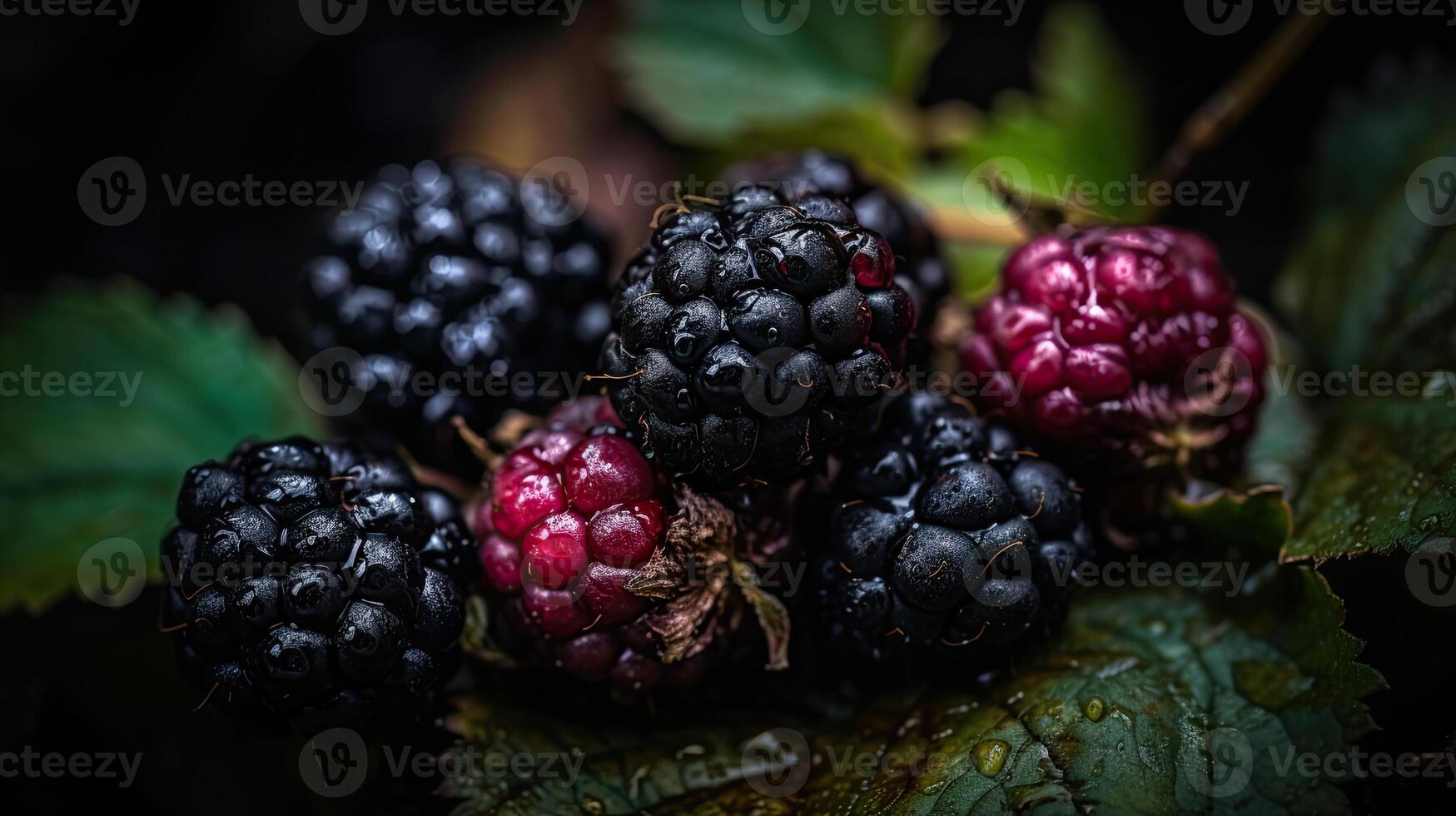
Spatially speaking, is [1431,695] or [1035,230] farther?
[1035,230]

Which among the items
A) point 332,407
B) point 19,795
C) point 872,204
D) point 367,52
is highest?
point 367,52

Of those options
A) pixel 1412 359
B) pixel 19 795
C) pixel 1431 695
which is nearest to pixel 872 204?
pixel 1412 359

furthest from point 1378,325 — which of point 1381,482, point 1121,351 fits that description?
point 1121,351

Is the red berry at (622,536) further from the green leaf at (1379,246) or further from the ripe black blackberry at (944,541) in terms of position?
the green leaf at (1379,246)

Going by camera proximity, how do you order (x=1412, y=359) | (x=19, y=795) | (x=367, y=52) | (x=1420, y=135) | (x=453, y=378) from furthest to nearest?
(x=367, y=52) < (x=1420, y=135) < (x=19, y=795) < (x=1412, y=359) < (x=453, y=378)

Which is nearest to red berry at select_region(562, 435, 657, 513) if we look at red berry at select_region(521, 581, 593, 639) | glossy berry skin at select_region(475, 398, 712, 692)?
glossy berry skin at select_region(475, 398, 712, 692)

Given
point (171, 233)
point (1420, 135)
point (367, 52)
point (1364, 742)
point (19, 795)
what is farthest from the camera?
point (367, 52)

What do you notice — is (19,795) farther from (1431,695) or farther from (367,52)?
(1431,695)
